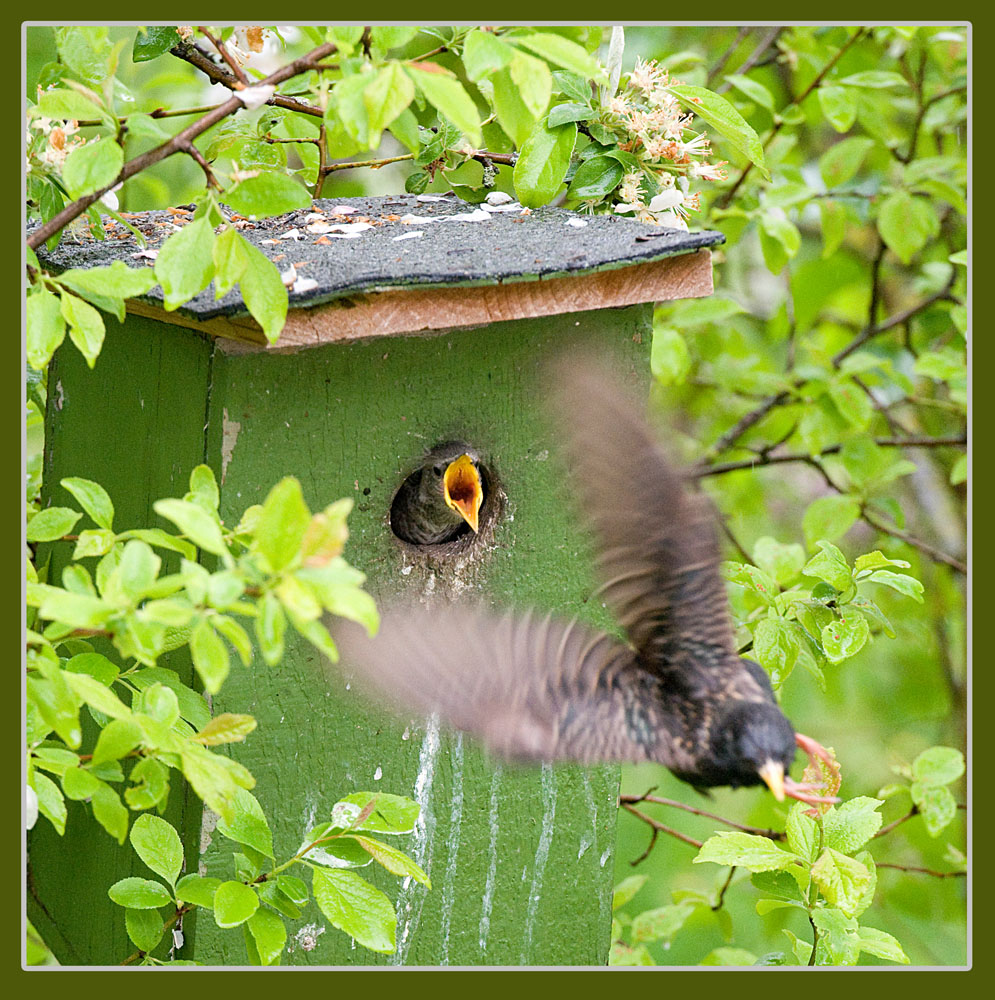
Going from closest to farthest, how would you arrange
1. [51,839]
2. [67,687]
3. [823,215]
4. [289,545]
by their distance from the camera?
[289,545], [67,687], [51,839], [823,215]

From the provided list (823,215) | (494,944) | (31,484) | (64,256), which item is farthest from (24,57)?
→ (823,215)

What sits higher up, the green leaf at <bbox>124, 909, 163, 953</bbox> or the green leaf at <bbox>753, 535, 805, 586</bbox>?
the green leaf at <bbox>753, 535, 805, 586</bbox>

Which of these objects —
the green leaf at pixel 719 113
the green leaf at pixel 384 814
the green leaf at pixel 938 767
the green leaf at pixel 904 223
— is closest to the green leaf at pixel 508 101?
the green leaf at pixel 719 113

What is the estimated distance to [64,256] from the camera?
53.8 inches

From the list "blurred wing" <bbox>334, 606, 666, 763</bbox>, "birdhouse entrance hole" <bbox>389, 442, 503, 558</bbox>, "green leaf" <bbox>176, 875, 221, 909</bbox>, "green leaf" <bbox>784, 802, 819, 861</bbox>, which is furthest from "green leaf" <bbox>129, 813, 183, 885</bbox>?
"green leaf" <bbox>784, 802, 819, 861</bbox>

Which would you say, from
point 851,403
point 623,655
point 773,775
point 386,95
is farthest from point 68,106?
point 851,403

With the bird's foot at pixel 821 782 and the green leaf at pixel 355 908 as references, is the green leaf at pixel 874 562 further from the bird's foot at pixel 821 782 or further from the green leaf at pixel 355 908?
the green leaf at pixel 355 908

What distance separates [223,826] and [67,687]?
0.28 meters

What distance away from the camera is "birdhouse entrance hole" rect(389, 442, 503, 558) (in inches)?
50.6

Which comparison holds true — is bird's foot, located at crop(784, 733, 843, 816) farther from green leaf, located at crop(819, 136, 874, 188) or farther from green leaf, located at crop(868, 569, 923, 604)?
green leaf, located at crop(819, 136, 874, 188)

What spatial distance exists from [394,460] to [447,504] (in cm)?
7

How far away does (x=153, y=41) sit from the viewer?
4.41ft

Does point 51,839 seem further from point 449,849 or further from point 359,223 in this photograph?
point 359,223

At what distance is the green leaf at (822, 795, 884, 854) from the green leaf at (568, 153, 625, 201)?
72 cm
